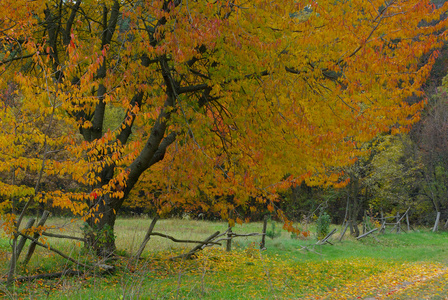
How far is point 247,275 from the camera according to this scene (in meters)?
9.55

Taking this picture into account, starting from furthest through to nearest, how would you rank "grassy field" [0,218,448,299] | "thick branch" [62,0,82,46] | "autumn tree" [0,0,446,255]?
1. "thick branch" [62,0,82,46]
2. "autumn tree" [0,0,446,255]
3. "grassy field" [0,218,448,299]

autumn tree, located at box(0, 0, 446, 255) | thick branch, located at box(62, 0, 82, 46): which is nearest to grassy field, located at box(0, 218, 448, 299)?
autumn tree, located at box(0, 0, 446, 255)

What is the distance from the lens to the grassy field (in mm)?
6270

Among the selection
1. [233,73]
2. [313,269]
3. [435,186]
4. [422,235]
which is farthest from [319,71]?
[435,186]

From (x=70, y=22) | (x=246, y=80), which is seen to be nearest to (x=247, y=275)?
(x=246, y=80)

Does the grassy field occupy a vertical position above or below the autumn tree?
below

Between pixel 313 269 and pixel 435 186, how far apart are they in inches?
856

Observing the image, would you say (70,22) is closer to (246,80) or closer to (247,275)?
(246,80)

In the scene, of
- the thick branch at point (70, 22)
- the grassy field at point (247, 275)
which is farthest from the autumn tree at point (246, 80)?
the grassy field at point (247, 275)

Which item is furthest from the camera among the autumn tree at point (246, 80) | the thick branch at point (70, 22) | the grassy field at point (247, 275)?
the thick branch at point (70, 22)

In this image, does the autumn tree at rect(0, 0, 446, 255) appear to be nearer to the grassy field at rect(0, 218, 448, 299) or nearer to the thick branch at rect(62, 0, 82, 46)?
the thick branch at rect(62, 0, 82, 46)

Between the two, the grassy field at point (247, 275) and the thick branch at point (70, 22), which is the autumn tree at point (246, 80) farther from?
the grassy field at point (247, 275)

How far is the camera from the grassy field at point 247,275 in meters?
6.27

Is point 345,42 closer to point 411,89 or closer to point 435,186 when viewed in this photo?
point 411,89
